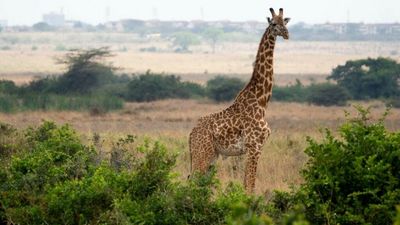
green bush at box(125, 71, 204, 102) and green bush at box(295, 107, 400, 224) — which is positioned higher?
green bush at box(295, 107, 400, 224)

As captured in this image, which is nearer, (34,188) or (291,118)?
(34,188)

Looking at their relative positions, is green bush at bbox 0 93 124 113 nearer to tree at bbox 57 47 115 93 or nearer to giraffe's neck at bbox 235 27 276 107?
tree at bbox 57 47 115 93

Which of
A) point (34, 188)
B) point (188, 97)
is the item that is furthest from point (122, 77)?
point (34, 188)

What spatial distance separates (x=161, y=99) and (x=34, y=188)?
1169 inches

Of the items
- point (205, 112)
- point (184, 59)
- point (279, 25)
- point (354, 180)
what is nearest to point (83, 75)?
point (205, 112)

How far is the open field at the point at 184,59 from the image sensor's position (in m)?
70.6

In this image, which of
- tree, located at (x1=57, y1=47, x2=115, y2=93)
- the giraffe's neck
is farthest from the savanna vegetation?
tree, located at (x1=57, y1=47, x2=115, y2=93)

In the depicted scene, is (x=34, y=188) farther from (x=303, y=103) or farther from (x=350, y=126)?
(x=303, y=103)

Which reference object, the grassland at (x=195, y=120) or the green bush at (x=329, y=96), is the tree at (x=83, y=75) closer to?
the grassland at (x=195, y=120)

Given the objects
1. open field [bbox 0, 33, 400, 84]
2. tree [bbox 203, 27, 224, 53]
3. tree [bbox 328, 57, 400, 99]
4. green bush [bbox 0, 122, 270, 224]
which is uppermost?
green bush [bbox 0, 122, 270, 224]

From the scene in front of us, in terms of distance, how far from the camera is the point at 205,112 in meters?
32.7

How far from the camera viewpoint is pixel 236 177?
1417 centimetres

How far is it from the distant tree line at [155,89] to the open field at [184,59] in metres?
8.69

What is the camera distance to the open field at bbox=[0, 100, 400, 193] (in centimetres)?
1459
